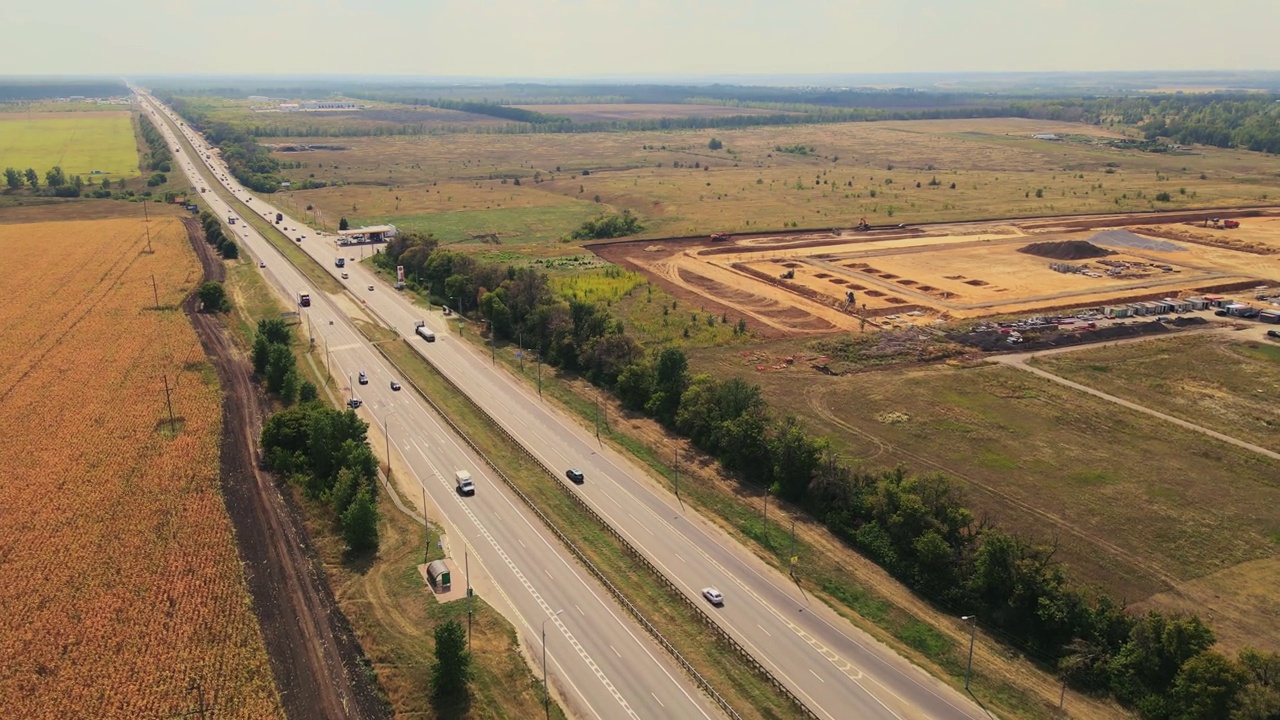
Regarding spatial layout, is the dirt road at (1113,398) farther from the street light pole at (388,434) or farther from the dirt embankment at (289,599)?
the dirt embankment at (289,599)

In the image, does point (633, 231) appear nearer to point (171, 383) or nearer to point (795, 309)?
point (795, 309)

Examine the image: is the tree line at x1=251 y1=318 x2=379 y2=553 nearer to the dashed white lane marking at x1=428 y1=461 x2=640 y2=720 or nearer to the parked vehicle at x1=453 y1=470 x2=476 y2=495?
the parked vehicle at x1=453 y1=470 x2=476 y2=495

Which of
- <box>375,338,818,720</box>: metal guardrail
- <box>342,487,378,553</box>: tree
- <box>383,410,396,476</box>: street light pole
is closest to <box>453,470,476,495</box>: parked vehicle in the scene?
<box>375,338,818,720</box>: metal guardrail

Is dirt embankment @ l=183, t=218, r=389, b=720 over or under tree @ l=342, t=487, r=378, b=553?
under

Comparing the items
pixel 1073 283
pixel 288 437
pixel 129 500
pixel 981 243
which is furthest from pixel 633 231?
pixel 129 500

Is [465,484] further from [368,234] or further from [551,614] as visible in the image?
[368,234]

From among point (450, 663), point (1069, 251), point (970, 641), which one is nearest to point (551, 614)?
point (450, 663)
